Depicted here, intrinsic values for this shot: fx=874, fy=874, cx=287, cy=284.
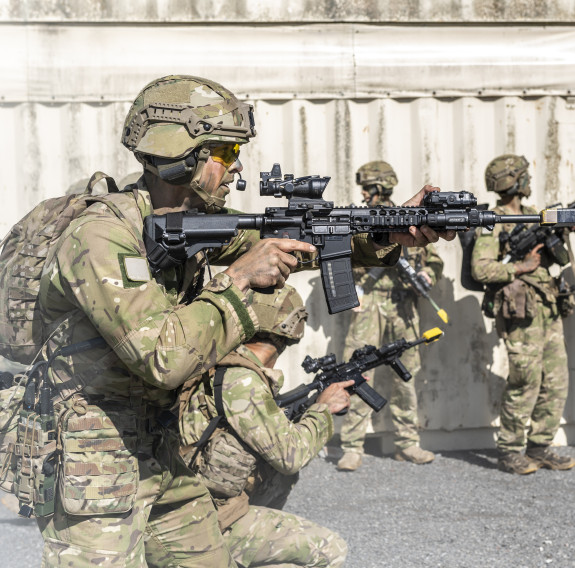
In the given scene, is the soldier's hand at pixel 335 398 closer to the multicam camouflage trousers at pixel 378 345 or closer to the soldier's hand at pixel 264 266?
Answer: the soldier's hand at pixel 264 266

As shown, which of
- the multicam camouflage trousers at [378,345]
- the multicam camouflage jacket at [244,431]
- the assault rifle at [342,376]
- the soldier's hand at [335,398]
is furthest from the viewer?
the multicam camouflage trousers at [378,345]

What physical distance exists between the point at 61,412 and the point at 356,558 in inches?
92.3

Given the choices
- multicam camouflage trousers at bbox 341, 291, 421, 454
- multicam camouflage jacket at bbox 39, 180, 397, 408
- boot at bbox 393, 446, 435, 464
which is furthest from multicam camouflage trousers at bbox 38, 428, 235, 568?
boot at bbox 393, 446, 435, 464

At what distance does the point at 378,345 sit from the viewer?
21.1 feet

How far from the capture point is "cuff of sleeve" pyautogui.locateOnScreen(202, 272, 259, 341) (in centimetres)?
264

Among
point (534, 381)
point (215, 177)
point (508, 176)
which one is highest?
point (508, 176)

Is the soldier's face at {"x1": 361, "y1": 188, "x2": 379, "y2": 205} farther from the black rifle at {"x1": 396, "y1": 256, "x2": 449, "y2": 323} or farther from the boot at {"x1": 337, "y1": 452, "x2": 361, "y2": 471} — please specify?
the boot at {"x1": 337, "y1": 452, "x2": 361, "y2": 471}

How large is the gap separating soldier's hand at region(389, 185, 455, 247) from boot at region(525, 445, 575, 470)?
3565 millimetres

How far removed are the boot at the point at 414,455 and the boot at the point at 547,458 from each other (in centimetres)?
71

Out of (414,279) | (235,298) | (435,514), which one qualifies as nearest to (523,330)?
(414,279)

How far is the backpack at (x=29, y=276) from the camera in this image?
2.82 metres

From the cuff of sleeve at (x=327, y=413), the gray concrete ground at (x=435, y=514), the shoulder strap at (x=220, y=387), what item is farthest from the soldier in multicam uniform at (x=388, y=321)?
the shoulder strap at (x=220, y=387)

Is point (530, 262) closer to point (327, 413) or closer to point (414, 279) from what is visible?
point (414, 279)

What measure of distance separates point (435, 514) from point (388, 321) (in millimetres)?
1645
